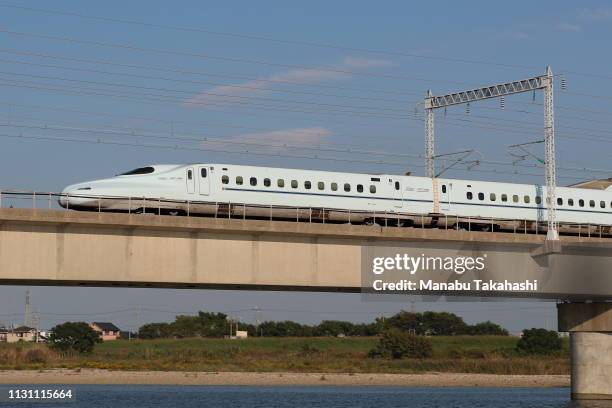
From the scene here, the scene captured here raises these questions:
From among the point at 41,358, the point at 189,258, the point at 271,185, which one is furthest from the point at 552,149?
the point at 41,358

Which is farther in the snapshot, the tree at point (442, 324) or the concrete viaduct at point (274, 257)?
the tree at point (442, 324)

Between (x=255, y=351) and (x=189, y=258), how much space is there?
80620mm

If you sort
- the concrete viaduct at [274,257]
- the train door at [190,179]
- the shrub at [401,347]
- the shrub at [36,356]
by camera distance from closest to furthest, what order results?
the concrete viaduct at [274,257]
the train door at [190,179]
the shrub at [36,356]
the shrub at [401,347]

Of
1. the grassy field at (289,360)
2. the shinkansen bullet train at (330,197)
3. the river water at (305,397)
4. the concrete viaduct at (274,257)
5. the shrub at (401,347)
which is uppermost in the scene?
the shinkansen bullet train at (330,197)

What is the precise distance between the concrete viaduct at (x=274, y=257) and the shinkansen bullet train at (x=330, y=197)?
3967 millimetres

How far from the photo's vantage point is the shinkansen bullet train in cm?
5362

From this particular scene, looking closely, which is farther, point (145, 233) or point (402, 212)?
Answer: point (402, 212)

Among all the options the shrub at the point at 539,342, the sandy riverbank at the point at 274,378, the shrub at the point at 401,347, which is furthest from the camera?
the shrub at the point at 539,342

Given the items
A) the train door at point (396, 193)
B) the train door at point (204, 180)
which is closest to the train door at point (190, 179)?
the train door at point (204, 180)

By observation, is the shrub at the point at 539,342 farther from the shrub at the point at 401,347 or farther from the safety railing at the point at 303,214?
the safety railing at the point at 303,214

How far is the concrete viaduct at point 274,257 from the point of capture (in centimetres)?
4438

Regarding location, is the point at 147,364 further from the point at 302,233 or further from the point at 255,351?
the point at 302,233

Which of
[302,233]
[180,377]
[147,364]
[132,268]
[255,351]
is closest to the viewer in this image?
[132,268]

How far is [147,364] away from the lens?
10544cm
